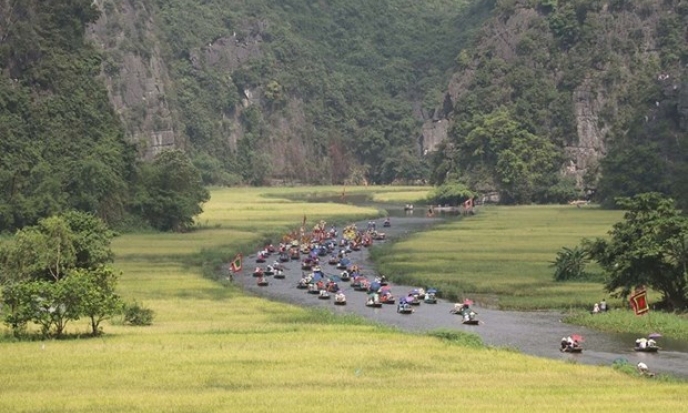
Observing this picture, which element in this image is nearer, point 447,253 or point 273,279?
point 273,279

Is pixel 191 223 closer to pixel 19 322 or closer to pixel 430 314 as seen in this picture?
pixel 430 314

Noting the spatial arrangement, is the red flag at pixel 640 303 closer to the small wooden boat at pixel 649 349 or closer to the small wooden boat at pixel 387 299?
the small wooden boat at pixel 649 349

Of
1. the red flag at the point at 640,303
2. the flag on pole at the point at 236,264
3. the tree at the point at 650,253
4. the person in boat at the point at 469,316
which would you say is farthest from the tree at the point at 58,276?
the tree at the point at 650,253

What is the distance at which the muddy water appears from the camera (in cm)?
5788

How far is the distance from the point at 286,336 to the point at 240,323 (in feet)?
18.4

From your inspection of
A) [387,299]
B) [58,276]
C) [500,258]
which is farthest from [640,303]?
[500,258]

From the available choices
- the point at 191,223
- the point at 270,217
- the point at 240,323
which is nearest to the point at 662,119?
the point at 270,217

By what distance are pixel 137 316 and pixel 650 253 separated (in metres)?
26.1

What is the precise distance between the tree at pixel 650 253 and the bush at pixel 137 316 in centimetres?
2492

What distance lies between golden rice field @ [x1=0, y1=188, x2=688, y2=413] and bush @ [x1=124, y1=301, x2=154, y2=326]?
21.6 inches

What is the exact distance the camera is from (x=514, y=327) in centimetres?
6750

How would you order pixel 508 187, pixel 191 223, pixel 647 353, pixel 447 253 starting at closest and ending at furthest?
pixel 647 353 < pixel 447 253 < pixel 191 223 < pixel 508 187

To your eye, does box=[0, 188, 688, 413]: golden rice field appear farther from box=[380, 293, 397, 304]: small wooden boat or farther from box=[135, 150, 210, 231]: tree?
box=[135, 150, 210, 231]: tree

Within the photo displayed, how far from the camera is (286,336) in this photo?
6106cm
